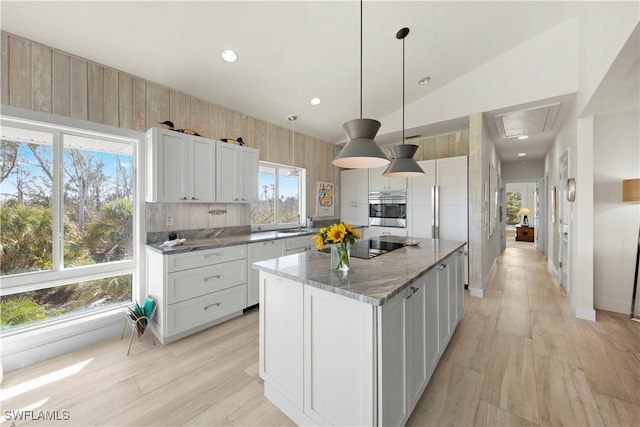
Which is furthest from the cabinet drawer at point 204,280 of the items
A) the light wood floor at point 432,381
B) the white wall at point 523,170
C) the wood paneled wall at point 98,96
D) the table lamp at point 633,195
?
the white wall at point 523,170

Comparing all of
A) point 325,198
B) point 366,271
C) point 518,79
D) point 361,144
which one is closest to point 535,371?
point 366,271

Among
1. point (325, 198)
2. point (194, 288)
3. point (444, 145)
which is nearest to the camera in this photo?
point (194, 288)

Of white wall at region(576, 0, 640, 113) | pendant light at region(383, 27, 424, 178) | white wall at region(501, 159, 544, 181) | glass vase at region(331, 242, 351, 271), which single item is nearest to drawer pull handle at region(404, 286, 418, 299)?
glass vase at region(331, 242, 351, 271)

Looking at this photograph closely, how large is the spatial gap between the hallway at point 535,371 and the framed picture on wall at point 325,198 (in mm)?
2904

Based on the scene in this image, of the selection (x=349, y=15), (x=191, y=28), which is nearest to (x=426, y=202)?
(x=349, y=15)

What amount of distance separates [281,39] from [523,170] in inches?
314

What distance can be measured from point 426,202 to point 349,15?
292 cm

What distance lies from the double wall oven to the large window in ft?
12.4

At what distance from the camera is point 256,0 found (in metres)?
2.06

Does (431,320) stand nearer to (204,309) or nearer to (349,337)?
(349,337)

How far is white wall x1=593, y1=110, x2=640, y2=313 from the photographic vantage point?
296cm

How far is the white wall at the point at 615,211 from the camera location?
2.96 meters

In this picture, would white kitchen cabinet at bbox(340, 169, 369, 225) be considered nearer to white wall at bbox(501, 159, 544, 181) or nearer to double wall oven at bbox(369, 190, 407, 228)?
double wall oven at bbox(369, 190, 407, 228)

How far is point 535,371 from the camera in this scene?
6.55ft
